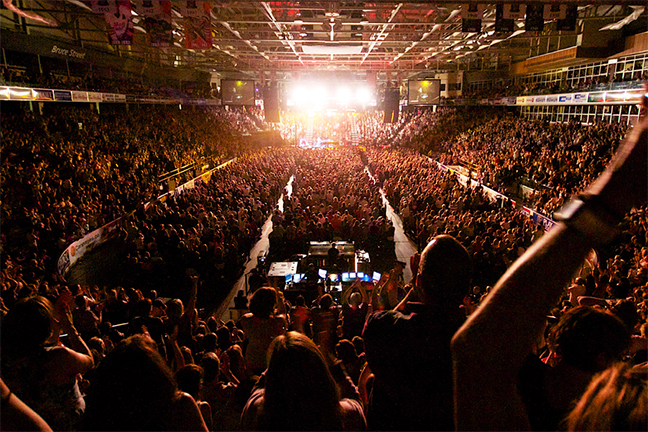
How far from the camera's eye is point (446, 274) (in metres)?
1.48

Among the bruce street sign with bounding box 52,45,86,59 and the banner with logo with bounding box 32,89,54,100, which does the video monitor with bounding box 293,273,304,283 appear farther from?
the bruce street sign with bounding box 52,45,86,59

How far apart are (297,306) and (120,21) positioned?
10906 millimetres

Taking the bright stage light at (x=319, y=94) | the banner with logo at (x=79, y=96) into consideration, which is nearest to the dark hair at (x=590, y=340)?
the banner with logo at (x=79, y=96)

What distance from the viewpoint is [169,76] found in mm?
34875

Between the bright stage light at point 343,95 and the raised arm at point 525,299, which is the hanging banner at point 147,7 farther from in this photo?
the bright stage light at point 343,95

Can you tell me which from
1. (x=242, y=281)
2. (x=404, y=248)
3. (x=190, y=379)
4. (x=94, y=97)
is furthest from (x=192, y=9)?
(x=190, y=379)

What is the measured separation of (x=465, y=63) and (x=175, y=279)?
1453 inches

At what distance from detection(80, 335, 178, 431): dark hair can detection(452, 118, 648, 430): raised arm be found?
1.02 metres

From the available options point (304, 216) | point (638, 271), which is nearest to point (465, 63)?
point (304, 216)

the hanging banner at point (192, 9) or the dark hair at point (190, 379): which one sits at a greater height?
the hanging banner at point (192, 9)

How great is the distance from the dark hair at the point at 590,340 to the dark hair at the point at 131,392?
1.57 metres

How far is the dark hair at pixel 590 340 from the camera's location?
1623mm

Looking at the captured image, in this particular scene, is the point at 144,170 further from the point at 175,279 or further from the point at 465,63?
the point at 465,63

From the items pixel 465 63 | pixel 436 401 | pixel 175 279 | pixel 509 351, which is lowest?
pixel 175 279
